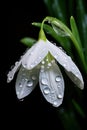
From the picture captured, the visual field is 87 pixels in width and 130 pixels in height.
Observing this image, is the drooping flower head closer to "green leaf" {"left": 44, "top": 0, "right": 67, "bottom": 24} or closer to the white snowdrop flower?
the white snowdrop flower

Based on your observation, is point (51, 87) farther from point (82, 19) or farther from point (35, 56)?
point (82, 19)

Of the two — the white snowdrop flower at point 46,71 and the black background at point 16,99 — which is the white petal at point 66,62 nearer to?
the white snowdrop flower at point 46,71

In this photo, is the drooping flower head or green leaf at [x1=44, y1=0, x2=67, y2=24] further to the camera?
green leaf at [x1=44, y1=0, x2=67, y2=24]

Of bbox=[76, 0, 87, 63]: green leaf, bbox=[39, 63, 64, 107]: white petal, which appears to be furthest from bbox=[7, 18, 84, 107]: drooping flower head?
bbox=[76, 0, 87, 63]: green leaf

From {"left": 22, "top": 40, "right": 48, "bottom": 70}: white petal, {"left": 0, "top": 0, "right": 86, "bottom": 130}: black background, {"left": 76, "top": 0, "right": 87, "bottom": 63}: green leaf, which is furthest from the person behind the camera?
{"left": 0, "top": 0, "right": 86, "bottom": 130}: black background

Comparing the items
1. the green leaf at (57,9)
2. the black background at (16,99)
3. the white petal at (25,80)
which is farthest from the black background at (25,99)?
the white petal at (25,80)

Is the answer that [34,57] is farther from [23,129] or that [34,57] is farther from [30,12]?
[30,12]

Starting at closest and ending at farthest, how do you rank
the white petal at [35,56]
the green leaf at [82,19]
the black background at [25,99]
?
the white petal at [35,56] → the green leaf at [82,19] → the black background at [25,99]

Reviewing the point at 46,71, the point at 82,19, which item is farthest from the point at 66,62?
the point at 82,19
